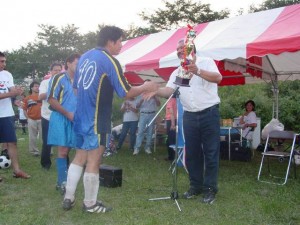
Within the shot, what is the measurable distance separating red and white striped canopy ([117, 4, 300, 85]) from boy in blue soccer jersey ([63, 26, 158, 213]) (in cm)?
209

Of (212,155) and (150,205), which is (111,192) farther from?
(212,155)

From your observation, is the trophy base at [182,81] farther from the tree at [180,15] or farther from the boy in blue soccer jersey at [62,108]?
the tree at [180,15]

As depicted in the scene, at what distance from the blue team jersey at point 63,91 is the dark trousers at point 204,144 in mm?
1389

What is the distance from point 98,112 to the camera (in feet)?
12.2

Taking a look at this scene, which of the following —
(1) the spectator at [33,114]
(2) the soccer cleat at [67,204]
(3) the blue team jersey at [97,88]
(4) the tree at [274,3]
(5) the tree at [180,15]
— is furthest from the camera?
(5) the tree at [180,15]

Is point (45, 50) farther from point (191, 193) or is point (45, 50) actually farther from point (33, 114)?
point (191, 193)

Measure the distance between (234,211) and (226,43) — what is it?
272cm

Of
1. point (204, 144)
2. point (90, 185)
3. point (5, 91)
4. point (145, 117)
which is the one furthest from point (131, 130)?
point (90, 185)

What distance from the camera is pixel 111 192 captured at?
16.1 feet

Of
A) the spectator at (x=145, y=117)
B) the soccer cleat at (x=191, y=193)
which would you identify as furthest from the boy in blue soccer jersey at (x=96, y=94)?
the spectator at (x=145, y=117)

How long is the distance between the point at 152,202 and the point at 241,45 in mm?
2564

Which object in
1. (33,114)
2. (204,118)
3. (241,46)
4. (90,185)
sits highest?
(241,46)

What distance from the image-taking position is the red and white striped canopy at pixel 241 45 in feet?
17.0

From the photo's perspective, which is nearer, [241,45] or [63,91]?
[63,91]
